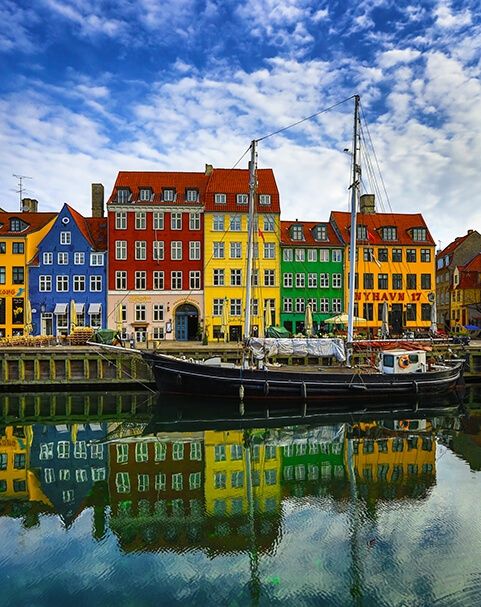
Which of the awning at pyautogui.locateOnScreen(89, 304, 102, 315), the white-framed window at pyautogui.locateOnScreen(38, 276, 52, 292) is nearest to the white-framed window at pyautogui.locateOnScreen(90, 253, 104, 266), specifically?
the awning at pyautogui.locateOnScreen(89, 304, 102, 315)

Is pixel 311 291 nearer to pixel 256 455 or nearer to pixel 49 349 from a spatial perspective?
pixel 49 349

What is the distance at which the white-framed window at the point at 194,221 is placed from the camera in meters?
48.4

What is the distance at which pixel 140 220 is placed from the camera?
→ 157ft

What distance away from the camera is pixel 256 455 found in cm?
1981

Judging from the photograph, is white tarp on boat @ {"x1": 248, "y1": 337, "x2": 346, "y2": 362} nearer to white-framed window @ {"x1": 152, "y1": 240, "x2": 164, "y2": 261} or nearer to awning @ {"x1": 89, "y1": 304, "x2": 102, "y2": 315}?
white-framed window @ {"x1": 152, "y1": 240, "x2": 164, "y2": 261}

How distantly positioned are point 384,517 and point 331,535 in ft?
6.99

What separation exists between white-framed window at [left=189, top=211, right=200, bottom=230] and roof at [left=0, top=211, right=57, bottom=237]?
48.6 feet

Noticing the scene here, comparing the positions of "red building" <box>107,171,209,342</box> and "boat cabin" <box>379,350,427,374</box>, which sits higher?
"red building" <box>107,171,209,342</box>

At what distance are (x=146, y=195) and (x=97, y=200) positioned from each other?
8.60 meters

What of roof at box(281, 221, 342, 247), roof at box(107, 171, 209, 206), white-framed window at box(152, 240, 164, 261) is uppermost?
roof at box(107, 171, 209, 206)

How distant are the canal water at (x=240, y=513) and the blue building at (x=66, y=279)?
22.8 meters

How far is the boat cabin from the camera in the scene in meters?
30.3

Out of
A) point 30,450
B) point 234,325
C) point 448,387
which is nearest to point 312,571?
point 30,450

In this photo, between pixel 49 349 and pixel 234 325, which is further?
pixel 234 325
